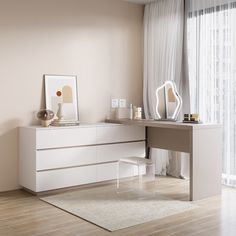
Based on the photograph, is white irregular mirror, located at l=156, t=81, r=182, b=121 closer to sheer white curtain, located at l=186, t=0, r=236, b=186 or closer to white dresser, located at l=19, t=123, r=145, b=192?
sheer white curtain, located at l=186, t=0, r=236, b=186

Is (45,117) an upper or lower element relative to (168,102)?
lower

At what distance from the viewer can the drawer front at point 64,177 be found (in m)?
4.12

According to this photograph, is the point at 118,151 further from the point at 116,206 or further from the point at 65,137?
the point at 116,206

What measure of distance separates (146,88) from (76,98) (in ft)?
3.71

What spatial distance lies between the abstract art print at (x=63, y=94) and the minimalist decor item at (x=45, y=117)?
0.91ft

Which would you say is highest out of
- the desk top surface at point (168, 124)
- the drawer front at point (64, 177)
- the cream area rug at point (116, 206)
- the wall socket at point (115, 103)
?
the wall socket at point (115, 103)

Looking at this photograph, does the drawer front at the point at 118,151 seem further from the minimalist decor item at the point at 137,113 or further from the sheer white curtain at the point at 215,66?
the sheer white curtain at the point at 215,66

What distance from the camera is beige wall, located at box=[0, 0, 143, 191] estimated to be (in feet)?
14.2


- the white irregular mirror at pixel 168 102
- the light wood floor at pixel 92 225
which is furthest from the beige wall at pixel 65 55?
the light wood floor at pixel 92 225

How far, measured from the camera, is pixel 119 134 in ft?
15.6

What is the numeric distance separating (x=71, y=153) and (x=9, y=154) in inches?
28.8

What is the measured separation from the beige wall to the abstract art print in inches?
3.4

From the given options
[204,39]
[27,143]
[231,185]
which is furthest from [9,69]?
[231,185]

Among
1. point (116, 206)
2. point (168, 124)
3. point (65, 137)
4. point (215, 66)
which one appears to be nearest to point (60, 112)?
point (65, 137)
